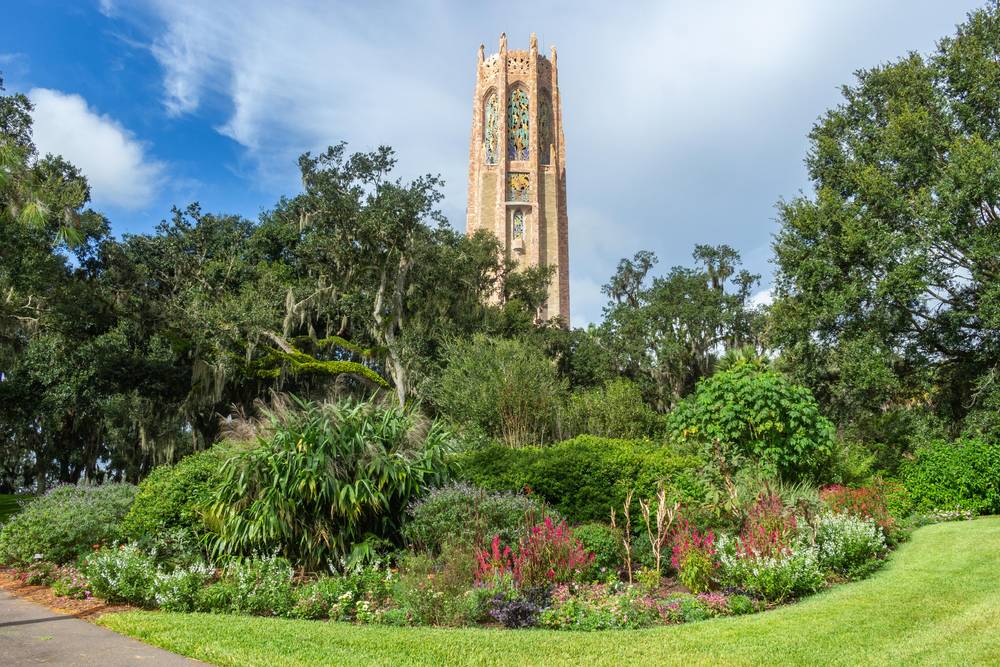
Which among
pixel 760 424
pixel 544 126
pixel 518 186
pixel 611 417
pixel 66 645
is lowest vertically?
pixel 66 645

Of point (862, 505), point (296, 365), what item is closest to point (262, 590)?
point (862, 505)

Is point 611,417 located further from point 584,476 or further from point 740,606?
point 740,606

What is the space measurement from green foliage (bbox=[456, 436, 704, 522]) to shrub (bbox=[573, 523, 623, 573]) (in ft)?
7.52

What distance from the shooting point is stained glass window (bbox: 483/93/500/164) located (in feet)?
168

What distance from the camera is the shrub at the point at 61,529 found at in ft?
30.2

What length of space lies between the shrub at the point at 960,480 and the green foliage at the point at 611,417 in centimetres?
1033

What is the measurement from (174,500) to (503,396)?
34.0ft

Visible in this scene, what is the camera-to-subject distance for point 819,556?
7660 millimetres

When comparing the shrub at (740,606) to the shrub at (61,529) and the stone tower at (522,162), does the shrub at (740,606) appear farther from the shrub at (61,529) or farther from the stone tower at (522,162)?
the stone tower at (522,162)

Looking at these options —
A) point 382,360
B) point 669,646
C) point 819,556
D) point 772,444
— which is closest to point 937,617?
point 819,556

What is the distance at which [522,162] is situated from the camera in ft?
165

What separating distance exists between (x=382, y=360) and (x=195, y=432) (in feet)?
22.3

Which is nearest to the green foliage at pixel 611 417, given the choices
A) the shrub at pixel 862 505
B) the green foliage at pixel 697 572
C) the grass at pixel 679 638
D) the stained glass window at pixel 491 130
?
the shrub at pixel 862 505

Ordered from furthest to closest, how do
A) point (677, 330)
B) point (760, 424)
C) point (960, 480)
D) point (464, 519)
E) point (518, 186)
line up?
point (518, 186), point (677, 330), point (960, 480), point (760, 424), point (464, 519)
